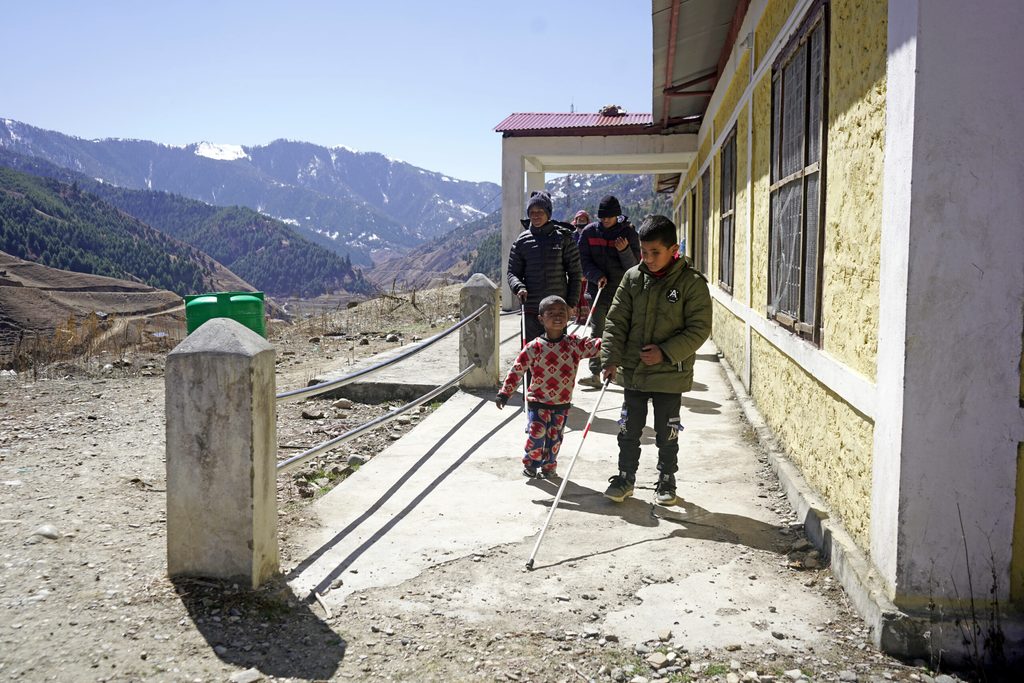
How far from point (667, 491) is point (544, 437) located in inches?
34.3

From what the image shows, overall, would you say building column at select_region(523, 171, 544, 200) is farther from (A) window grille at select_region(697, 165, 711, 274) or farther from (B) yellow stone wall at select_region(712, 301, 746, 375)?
(B) yellow stone wall at select_region(712, 301, 746, 375)

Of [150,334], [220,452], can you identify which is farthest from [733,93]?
[150,334]

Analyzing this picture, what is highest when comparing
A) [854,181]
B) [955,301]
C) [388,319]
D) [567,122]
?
[567,122]

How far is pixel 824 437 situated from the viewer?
4.14 metres

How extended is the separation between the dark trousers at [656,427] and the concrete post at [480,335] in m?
3.41

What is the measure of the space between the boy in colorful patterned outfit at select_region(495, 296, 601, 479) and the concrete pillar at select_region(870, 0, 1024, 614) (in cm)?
237

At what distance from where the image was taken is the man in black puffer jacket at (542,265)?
6.72m

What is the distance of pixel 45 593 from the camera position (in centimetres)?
338

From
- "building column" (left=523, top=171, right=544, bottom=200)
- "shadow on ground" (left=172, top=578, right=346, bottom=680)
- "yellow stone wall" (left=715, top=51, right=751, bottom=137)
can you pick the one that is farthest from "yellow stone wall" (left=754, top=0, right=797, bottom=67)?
"building column" (left=523, top=171, right=544, bottom=200)

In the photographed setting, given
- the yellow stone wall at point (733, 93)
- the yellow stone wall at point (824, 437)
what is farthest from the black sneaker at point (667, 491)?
the yellow stone wall at point (733, 93)

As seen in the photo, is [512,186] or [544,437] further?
[512,186]

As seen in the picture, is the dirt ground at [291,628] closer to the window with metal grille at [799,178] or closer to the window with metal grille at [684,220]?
the window with metal grille at [799,178]

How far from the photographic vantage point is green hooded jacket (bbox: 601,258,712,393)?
170 inches

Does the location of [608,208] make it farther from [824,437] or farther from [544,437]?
[824,437]
